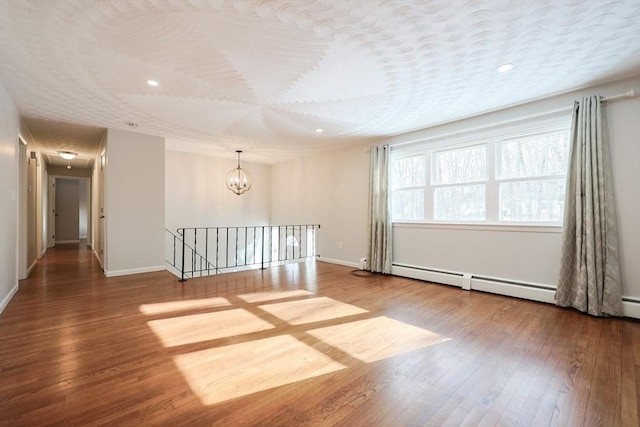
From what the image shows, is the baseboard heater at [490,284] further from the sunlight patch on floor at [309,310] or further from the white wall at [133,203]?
the white wall at [133,203]

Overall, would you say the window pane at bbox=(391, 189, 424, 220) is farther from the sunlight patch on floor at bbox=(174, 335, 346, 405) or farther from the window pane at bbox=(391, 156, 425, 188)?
the sunlight patch on floor at bbox=(174, 335, 346, 405)

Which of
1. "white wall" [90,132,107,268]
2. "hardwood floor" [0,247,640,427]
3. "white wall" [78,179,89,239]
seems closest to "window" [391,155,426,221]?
"hardwood floor" [0,247,640,427]

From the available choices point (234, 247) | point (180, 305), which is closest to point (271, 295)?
point (180, 305)

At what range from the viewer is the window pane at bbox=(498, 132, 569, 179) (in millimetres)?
3441

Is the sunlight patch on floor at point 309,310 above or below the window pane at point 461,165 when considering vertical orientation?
below

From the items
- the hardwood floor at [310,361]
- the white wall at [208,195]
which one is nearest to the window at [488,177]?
the hardwood floor at [310,361]

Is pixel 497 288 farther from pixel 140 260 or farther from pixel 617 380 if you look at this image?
pixel 140 260

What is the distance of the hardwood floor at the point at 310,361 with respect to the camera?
5.05 feet

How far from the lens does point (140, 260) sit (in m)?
4.96

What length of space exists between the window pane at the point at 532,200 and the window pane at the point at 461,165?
41 centimetres

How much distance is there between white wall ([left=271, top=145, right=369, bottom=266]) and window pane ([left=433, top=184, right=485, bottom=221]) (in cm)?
142

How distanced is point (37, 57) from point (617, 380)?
16.9 ft

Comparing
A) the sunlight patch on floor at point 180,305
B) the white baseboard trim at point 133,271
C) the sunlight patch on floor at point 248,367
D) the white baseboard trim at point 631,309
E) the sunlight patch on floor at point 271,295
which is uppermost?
the white baseboard trim at point 631,309

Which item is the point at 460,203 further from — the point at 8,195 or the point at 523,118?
the point at 8,195
